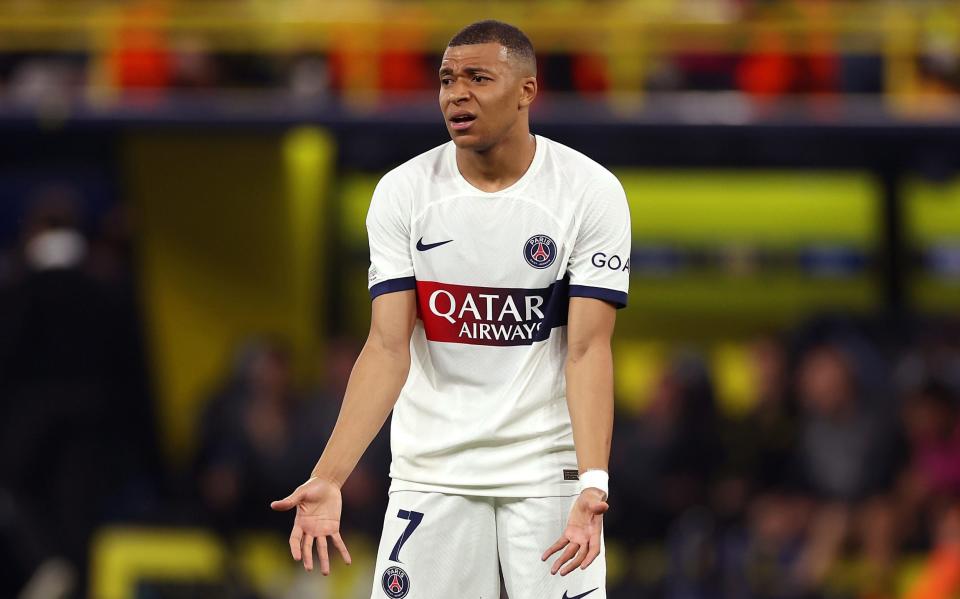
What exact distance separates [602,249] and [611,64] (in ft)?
23.9

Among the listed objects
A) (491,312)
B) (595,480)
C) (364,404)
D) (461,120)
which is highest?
(461,120)

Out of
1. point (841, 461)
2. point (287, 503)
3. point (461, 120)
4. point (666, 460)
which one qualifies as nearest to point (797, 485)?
point (841, 461)

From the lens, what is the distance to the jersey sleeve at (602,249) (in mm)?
4688

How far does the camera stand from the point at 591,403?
4.60 m

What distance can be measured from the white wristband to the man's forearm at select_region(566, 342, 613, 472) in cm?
2

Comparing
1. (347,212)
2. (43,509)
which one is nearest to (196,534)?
(43,509)

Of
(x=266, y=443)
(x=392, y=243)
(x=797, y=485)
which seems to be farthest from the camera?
(x=266, y=443)

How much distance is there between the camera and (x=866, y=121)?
444 inches

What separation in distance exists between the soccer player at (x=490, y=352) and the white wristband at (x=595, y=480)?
0.56 feet

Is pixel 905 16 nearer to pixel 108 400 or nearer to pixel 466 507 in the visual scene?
pixel 108 400

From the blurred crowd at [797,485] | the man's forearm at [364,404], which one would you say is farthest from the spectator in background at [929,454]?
the man's forearm at [364,404]

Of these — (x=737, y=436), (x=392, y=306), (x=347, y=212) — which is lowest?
(x=737, y=436)

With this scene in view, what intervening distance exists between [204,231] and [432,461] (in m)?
8.04

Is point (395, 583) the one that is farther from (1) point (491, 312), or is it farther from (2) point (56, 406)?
(2) point (56, 406)
